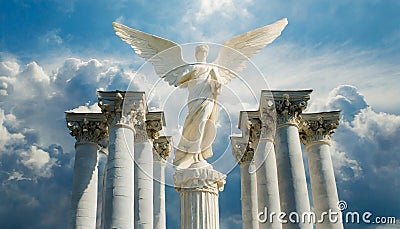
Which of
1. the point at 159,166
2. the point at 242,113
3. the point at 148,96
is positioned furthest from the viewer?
the point at 159,166

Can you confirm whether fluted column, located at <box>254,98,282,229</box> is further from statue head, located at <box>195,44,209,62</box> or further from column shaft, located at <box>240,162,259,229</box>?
statue head, located at <box>195,44,209,62</box>

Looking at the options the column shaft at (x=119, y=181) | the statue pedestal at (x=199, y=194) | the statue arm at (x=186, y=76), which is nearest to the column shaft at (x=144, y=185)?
the column shaft at (x=119, y=181)

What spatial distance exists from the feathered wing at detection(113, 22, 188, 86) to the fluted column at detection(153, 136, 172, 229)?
768 cm

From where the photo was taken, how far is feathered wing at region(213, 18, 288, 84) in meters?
37.2

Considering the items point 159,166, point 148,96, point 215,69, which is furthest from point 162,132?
point 215,69

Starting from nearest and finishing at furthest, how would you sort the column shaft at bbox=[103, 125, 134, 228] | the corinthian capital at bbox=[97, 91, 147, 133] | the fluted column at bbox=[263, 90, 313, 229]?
1. the column shaft at bbox=[103, 125, 134, 228]
2. the fluted column at bbox=[263, 90, 313, 229]
3. the corinthian capital at bbox=[97, 91, 147, 133]

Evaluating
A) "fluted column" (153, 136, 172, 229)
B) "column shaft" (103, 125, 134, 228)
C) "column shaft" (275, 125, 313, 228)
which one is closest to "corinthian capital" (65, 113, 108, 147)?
"fluted column" (153, 136, 172, 229)

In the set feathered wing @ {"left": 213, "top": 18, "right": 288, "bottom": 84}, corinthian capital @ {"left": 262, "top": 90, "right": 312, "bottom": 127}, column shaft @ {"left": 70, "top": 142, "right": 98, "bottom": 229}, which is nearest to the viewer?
corinthian capital @ {"left": 262, "top": 90, "right": 312, "bottom": 127}

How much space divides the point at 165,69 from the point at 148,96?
3.02 metres

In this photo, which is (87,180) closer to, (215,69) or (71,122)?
(71,122)

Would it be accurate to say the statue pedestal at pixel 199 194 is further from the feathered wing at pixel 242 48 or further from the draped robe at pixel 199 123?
the feathered wing at pixel 242 48

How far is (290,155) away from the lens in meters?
33.7

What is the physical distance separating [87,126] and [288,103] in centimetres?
1654

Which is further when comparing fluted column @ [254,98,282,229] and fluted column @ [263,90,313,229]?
fluted column @ [254,98,282,229]
